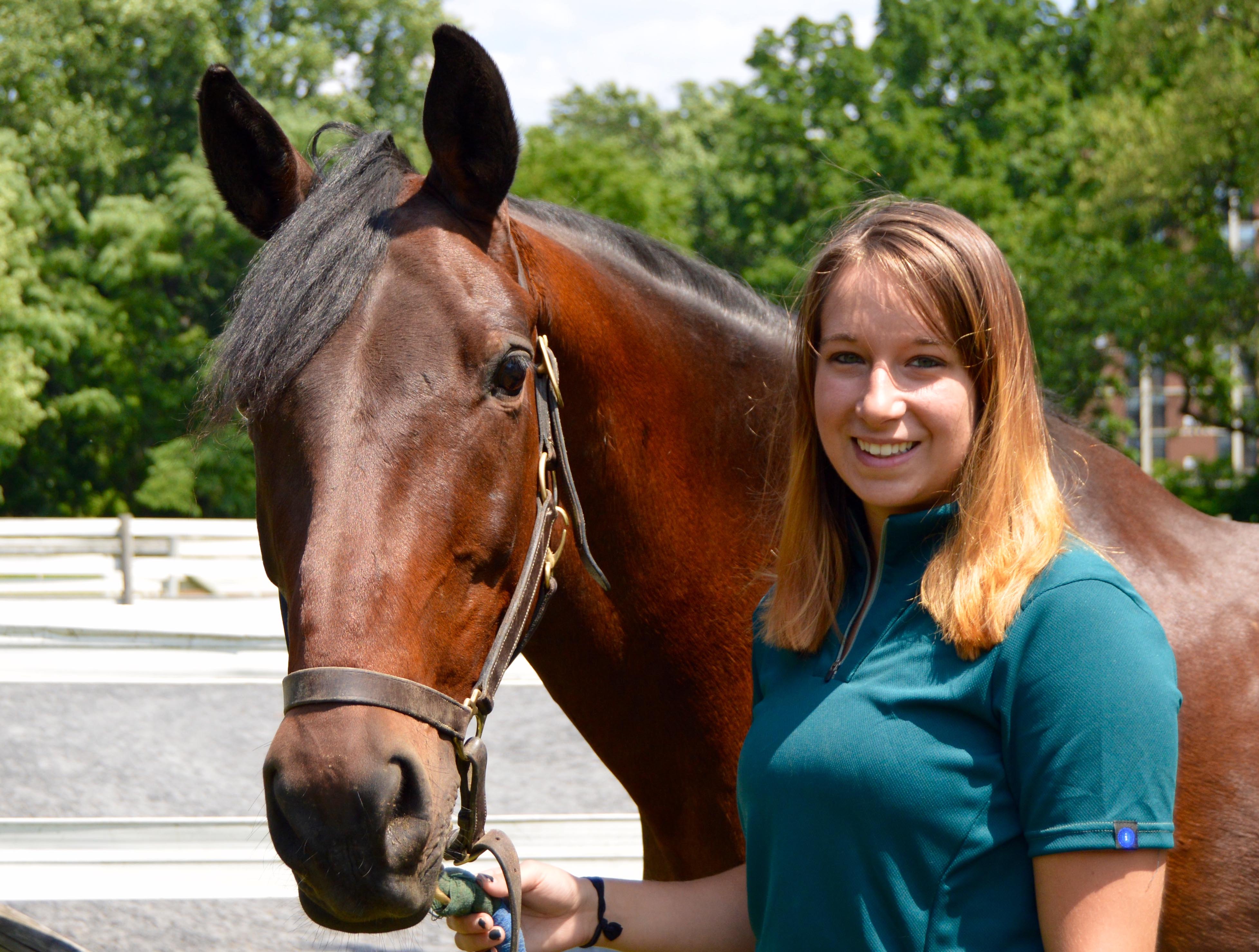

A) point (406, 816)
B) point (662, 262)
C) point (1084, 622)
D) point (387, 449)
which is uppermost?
point (662, 262)

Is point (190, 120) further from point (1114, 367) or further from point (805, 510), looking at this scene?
point (805, 510)

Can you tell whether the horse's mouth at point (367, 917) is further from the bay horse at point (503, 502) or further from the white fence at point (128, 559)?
the white fence at point (128, 559)

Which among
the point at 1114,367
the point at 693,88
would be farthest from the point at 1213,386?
the point at 693,88

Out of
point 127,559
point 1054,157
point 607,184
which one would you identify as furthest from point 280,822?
point 607,184

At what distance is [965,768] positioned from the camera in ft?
4.35

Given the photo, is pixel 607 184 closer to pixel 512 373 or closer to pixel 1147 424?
pixel 1147 424

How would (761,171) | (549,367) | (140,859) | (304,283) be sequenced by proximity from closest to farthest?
(304,283)
(549,367)
(140,859)
(761,171)

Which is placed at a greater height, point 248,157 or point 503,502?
point 248,157

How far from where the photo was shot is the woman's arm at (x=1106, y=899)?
125 centimetres

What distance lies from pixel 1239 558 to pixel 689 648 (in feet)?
4.21

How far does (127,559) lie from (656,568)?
1194 cm

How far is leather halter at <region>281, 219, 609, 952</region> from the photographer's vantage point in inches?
59.4

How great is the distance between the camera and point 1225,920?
221 cm

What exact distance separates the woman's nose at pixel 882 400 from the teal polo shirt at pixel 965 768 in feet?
0.49
